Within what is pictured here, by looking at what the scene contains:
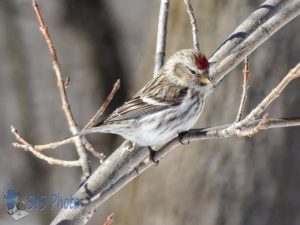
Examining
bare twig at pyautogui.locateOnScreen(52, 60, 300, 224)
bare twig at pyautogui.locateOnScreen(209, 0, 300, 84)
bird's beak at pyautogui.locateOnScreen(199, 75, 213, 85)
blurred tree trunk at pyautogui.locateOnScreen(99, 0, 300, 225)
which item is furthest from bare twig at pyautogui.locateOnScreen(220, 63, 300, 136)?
blurred tree trunk at pyautogui.locateOnScreen(99, 0, 300, 225)

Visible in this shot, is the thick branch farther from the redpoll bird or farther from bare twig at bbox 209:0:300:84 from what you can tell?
the redpoll bird

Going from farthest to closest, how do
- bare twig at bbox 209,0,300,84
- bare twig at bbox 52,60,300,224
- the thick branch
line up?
bare twig at bbox 209,0,300,84 → the thick branch → bare twig at bbox 52,60,300,224

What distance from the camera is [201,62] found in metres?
2.92

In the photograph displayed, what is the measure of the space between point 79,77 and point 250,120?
244 inches

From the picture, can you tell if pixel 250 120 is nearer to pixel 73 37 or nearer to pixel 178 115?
pixel 178 115

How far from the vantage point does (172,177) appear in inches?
186

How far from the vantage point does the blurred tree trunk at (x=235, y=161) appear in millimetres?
4586

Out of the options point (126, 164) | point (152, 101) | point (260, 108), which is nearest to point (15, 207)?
point (126, 164)

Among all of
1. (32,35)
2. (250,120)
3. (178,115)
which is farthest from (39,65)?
(250,120)

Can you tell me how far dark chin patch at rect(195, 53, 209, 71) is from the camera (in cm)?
290

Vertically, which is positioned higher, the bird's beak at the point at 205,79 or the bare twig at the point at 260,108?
the bird's beak at the point at 205,79

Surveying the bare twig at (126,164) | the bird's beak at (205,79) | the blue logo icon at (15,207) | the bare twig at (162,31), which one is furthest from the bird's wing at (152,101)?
the blue logo icon at (15,207)

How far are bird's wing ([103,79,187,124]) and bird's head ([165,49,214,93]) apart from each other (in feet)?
0.16

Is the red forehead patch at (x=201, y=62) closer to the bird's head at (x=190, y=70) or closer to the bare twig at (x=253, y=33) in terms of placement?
the bird's head at (x=190, y=70)
